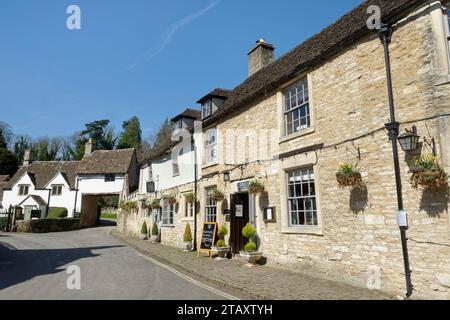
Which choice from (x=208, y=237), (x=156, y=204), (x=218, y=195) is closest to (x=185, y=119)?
(x=156, y=204)

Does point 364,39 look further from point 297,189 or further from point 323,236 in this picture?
point 323,236

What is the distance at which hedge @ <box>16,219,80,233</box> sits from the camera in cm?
2839

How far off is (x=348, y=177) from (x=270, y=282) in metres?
3.27

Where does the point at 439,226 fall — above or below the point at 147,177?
below

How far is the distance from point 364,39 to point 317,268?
6.24 m

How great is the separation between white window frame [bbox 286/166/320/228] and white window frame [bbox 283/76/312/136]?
1.34 metres

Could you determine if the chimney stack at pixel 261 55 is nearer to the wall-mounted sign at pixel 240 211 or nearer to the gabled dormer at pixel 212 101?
the gabled dormer at pixel 212 101

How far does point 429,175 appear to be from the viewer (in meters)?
5.86

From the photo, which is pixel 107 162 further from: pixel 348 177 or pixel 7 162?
pixel 348 177

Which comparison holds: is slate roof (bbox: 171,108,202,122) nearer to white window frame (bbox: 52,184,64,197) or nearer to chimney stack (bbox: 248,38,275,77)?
chimney stack (bbox: 248,38,275,77)

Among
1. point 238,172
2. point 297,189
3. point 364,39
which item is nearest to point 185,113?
point 238,172

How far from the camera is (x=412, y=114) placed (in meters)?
6.71

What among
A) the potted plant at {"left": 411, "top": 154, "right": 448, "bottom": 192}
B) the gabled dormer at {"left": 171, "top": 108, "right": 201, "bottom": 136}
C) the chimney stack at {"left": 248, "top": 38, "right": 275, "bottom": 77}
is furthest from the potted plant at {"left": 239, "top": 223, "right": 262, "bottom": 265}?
the gabled dormer at {"left": 171, "top": 108, "right": 201, "bottom": 136}

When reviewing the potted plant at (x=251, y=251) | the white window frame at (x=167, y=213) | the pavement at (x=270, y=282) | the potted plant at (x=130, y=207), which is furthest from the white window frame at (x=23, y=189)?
the potted plant at (x=251, y=251)
